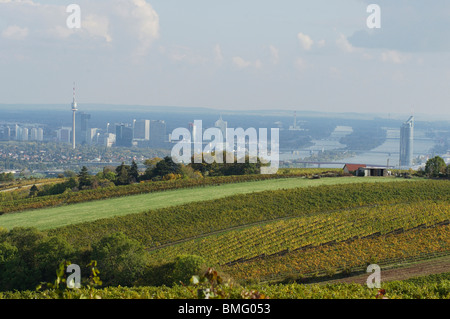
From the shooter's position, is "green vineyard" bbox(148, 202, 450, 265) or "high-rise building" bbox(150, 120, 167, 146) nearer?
"green vineyard" bbox(148, 202, 450, 265)

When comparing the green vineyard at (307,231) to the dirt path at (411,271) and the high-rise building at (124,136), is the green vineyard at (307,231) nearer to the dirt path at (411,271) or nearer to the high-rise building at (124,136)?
the dirt path at (411,271)

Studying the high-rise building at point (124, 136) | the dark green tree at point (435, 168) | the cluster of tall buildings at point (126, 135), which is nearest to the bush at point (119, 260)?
the dark green tree at point (435, 168)

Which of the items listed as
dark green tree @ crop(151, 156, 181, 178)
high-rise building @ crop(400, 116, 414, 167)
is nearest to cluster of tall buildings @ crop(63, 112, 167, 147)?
high-rise building @ crop(400, 116, 414, 167)

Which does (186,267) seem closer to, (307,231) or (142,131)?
(307,231)

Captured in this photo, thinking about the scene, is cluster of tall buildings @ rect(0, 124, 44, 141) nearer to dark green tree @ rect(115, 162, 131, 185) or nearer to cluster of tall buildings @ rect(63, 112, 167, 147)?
cluster of tall buildings @ rect(63, 112, 167, 147)

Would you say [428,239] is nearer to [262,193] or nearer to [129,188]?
[262,193]

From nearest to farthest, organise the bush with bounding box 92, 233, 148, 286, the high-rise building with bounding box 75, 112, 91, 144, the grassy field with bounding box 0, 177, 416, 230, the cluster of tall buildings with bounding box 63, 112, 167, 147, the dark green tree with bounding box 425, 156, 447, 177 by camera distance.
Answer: the bush with bounding box 92, 233, 148, 286, the grassy field with bounding box 0, 177, 416, 230, the dark green tree with bounding box 425, 156, 447, 177, the cluster of tall buildings with bounding box 63, 112, 167, 147, the high-rise building with bounding box 75, 112, 91, 144

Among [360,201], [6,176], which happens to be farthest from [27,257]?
[6,176]
